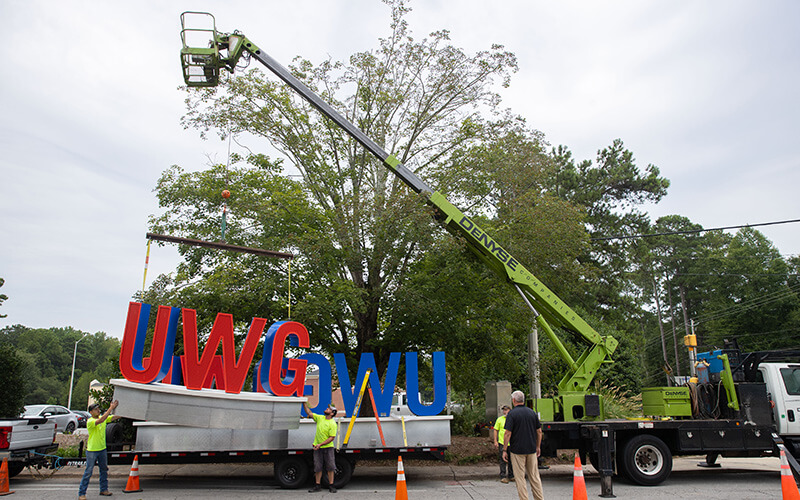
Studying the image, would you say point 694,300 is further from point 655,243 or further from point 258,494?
point 258,494

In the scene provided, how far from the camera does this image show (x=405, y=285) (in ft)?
48.8

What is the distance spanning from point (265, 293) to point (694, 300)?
67.9 metres

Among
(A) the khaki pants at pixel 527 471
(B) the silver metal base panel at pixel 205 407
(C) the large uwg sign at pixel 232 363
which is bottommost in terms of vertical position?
(A) the khaki pants at pixel 527 471

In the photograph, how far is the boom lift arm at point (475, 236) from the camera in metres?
13.6

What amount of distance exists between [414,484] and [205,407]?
5022 mm

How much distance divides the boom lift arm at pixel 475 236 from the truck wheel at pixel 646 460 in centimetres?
167

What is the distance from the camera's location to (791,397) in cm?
1248

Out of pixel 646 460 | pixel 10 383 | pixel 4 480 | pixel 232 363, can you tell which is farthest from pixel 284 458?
pixel 10 383

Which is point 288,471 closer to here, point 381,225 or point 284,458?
point 284,458

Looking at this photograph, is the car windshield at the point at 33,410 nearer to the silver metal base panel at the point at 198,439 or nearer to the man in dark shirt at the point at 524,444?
the silver metal base panel at the point at 198,439

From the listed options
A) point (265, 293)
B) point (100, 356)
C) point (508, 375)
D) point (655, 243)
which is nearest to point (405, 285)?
point (265, 293)

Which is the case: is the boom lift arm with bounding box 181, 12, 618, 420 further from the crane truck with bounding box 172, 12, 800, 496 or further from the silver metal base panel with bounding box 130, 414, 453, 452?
the silver metal base panel with bounding box 130, 414, 453, 452

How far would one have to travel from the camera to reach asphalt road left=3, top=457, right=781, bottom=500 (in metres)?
10.7

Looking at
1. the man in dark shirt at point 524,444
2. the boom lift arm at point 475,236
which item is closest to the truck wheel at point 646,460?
the boom lift arm at point 475,236
